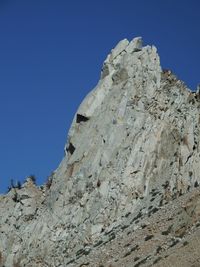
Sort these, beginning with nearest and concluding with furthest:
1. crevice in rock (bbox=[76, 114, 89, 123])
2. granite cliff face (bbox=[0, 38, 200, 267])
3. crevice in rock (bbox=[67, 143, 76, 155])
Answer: granite cliff face (bbox=[0, 38, 200, 267]) < crevice in rock (bbox=[67, 143, 76, 155]) < crevice in rock (bbox=[76, 114, 89, 123])

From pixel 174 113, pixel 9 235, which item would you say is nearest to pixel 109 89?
pixel 174 113

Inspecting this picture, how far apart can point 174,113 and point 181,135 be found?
11.7ft

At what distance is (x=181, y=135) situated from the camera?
64188 mm

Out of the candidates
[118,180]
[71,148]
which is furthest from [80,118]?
[118,180]

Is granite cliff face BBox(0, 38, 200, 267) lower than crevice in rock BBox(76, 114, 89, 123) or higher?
lower

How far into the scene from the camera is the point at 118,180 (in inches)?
2505

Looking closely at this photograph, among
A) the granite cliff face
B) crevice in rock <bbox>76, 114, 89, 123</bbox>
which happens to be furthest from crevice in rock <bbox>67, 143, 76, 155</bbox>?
crevice in rock <bbox>76, 114, 89, 123</bbox>

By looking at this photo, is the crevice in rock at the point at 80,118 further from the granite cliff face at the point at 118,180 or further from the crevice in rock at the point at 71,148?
the crevice in rock at the point at 71,148

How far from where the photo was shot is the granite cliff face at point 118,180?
53.8 meters

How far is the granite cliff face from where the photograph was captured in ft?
177

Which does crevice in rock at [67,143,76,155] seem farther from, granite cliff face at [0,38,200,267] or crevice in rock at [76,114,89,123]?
crevice in rock at [76,114,89,123]

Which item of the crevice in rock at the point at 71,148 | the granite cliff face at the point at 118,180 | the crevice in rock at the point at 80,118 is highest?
the crevice in rock at the point at 80,118

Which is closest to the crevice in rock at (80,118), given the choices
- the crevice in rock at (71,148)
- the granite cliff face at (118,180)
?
the granite cliff face at (118,180)

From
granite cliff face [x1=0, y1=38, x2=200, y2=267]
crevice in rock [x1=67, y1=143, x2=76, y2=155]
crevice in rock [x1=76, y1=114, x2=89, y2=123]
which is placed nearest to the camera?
granite cliff face [x1=0, y1=38, x2=200, y2=267]
